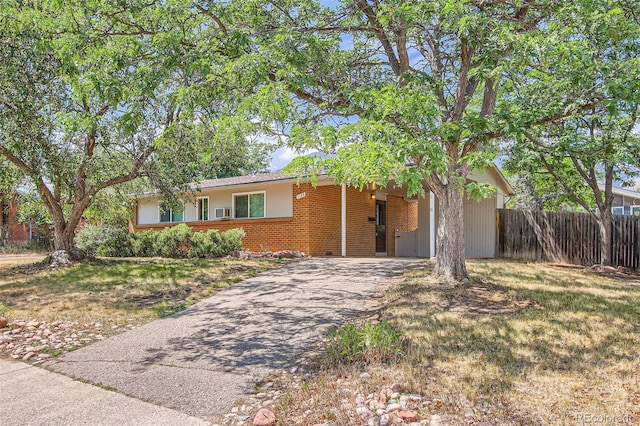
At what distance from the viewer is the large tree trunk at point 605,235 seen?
12578 millimetres

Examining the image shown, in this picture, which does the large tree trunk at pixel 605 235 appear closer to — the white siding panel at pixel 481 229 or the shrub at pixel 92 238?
the white siding panel at pixel 481 229

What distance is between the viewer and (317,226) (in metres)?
14.5

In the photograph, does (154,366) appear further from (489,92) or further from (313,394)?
(489,92)

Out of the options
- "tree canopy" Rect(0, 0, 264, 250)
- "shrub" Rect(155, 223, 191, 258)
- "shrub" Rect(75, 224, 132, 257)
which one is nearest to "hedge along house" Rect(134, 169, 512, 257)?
"shrub" Rect(155, 223, 191, 258)

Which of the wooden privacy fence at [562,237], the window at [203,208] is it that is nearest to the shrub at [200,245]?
the window at [203,208]

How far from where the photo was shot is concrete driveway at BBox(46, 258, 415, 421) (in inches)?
161

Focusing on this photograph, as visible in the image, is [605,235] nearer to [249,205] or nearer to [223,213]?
[249,205]

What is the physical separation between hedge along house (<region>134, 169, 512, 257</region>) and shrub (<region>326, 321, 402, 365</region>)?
8385 mm

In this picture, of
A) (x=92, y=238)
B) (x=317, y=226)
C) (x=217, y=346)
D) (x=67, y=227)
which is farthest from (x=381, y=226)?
(x=217, y=346)

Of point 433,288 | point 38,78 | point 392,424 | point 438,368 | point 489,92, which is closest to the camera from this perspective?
point 392,424

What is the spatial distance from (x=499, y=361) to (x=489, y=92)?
5.44 m

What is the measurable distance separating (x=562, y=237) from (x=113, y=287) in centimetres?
1343

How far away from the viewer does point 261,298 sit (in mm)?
7633

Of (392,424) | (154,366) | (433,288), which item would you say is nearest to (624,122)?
(433,288)
